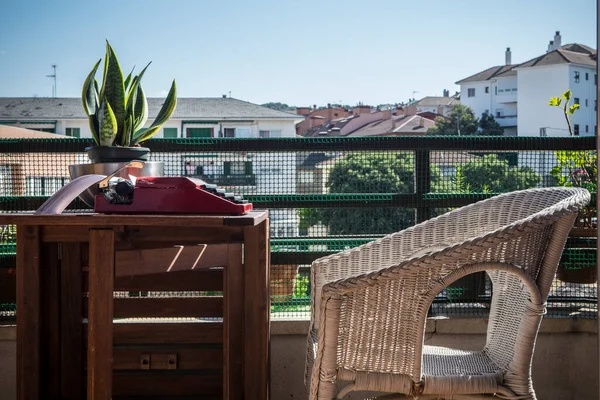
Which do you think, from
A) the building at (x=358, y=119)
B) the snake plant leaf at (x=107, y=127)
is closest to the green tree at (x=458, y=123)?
the building at (x=358, y=119)

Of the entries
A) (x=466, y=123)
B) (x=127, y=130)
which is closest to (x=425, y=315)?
(x=127, y=130)

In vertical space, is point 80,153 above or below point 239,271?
above

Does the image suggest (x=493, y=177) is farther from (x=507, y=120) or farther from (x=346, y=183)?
(x=507, y=120)

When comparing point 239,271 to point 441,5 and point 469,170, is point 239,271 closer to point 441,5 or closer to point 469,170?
point 469,170

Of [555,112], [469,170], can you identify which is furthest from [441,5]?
[469,170]

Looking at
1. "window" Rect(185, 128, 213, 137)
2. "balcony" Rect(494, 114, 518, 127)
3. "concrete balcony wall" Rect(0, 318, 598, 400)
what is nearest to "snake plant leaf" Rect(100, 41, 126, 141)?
"concrete balcony wall" Rect(0, 318, 598, 400)

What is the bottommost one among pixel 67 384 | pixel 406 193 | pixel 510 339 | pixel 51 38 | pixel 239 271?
pixel 67 384

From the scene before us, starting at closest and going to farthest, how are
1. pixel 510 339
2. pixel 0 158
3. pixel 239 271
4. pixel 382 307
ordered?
1. pixel 382 307
2. pixel 510 339
3. pixel 239 271
4. pixel 0 158

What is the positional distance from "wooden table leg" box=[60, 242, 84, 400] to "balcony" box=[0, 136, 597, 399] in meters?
0.29

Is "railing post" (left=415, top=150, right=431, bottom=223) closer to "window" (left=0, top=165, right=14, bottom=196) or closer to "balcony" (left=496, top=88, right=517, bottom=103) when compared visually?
"window" (left=0, top=165, right=14, bottom=196)

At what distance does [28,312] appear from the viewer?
177 centimetres

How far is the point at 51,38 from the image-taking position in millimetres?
62562

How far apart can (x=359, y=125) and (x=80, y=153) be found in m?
45.6

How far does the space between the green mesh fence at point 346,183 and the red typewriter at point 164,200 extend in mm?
900
